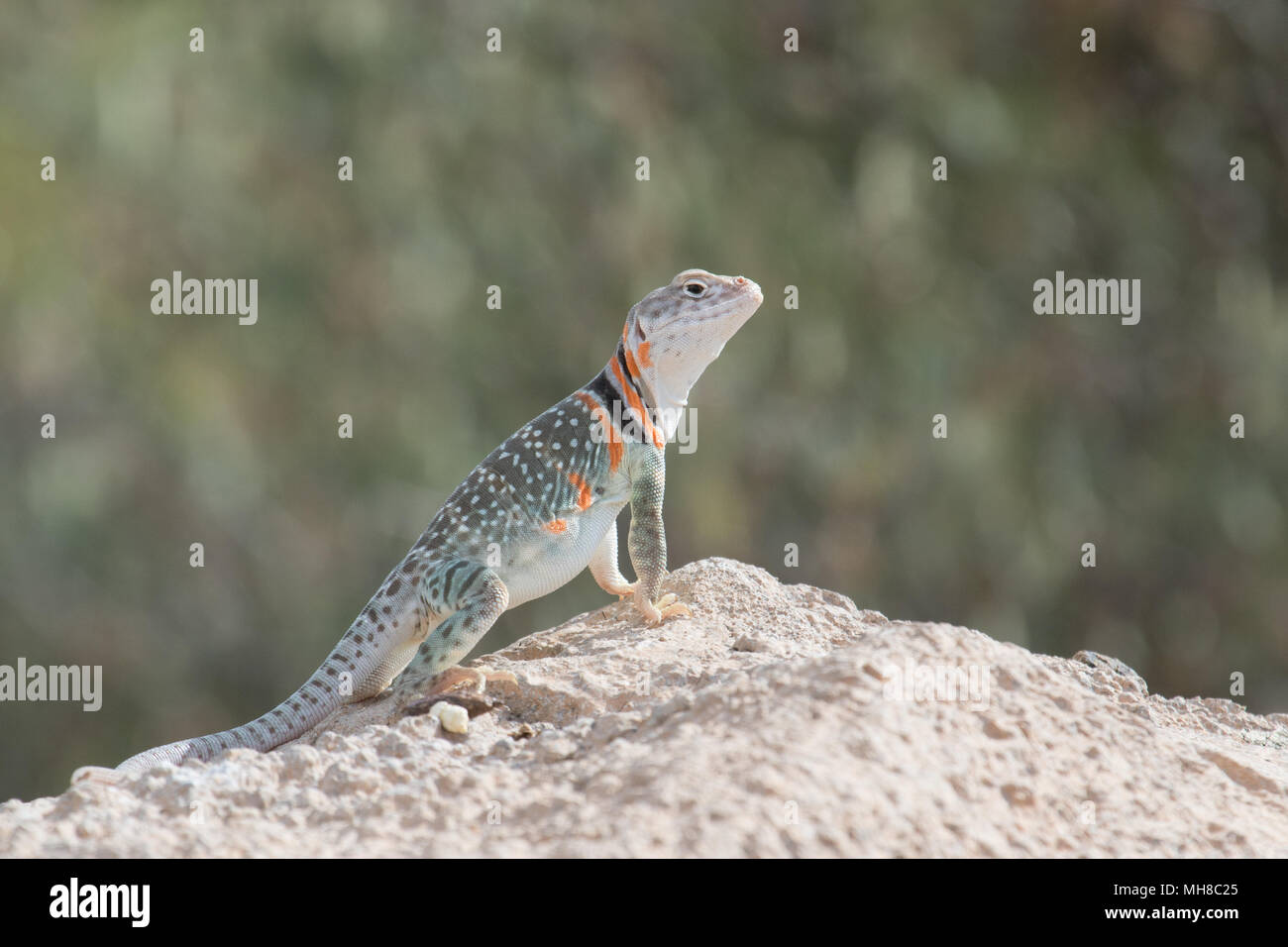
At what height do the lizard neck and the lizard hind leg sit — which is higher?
the lizard neck

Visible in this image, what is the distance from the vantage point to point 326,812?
2.72 metres

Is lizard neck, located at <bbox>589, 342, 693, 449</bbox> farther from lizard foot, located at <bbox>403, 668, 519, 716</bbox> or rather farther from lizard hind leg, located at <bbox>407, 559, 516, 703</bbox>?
lizard foot, located at <bbox>403, 668, 519, 716</bbox>

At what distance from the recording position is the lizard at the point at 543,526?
3.98m

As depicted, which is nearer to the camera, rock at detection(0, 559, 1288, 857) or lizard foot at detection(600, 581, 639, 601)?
rock at detection(0, 559, 1288, 857)

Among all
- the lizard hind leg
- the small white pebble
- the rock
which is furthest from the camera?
the lizard hind leg

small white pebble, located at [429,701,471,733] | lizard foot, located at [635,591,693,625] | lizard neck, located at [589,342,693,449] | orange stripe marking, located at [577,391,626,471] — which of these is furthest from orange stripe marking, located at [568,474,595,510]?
small white pebble, located at [429,701,471,733]

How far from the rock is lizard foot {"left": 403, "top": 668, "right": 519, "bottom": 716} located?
0.10 meters

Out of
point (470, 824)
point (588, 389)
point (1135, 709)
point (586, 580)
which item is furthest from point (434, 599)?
point (586, 580)

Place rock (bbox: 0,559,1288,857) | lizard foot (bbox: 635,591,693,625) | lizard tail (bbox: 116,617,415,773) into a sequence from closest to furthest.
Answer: rock (bbox: 0,559,1288,857) < lizard tail (bbox: 116,617,415,773) < lizard foot (bbox: 635,591,693,625)

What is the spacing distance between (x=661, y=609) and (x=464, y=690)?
3.00ft

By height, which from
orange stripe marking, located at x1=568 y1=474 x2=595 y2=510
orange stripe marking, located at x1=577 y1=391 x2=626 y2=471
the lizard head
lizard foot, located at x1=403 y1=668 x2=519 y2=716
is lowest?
lizard foot, located at x1=403 y1=668 x2=519 y2=716

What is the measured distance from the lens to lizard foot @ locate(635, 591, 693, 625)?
430 cm

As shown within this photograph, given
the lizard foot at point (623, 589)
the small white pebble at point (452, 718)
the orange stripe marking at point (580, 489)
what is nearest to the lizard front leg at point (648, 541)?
the orange stripe marking at point (580, 489)
